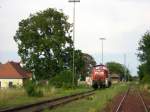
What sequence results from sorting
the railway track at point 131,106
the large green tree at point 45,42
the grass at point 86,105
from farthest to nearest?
the large green tree at point 45,42 → the railway track at point 131,106 → the grass at point 86,105

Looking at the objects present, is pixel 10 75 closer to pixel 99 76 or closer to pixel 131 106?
pixel 99 76

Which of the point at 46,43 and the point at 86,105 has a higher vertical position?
the point at 46,43

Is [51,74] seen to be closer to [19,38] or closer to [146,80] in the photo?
[19,38]

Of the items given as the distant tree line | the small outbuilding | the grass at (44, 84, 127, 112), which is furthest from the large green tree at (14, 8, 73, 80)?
the grass at (44, 84, 127, 112)

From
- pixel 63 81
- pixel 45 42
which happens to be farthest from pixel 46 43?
pixel 63 81

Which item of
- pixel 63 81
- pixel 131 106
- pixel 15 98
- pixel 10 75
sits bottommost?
pixel 131 106

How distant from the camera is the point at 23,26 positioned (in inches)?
3767

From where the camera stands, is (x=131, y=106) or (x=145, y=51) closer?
(x=131, y=106)

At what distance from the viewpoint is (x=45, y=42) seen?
301 ft

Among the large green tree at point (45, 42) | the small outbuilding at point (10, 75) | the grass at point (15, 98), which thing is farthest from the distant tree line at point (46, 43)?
the grass at point (15, 98)

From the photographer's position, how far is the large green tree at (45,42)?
9200 centimetres

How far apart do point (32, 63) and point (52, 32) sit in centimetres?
777

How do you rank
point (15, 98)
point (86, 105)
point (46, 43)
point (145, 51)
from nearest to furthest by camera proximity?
point (86, 105)
point (15, 98)
point (145, 51)
point (46, 43)

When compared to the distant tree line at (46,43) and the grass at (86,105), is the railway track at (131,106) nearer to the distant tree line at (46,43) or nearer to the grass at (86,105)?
the grass at (86,105)
